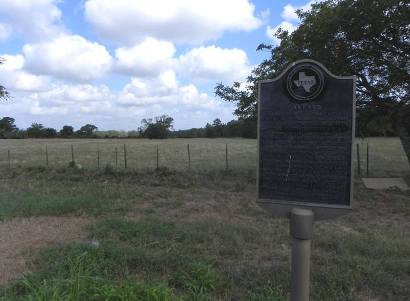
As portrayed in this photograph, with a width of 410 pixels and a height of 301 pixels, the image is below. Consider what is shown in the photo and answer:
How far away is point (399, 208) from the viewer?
34.3 ft

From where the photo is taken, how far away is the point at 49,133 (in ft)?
289

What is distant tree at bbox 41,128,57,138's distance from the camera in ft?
288

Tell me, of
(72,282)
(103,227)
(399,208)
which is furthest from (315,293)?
(399,208)

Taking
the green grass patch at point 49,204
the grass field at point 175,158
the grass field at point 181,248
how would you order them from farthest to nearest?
1. the grass field at point 175,158
2. the green grass patch at point 49,204
3. the grass field at point 181,248

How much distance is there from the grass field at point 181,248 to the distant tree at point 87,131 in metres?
79.0

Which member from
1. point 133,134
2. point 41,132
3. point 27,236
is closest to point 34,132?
point 41,132

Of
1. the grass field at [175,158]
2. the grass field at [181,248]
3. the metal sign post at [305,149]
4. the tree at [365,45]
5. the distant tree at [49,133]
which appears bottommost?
the grass field at [175,158]

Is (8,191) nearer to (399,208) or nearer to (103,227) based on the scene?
(103,227)

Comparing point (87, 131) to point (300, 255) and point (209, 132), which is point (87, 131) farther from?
point (300, 255)

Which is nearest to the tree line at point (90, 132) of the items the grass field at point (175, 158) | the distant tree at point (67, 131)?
the distant tree at point (67, 131)

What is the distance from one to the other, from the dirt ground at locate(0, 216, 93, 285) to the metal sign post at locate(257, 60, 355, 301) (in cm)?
317

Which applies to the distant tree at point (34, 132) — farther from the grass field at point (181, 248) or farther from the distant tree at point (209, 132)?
the grass field at point (181, 248)

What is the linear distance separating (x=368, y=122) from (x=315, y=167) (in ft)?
41.3

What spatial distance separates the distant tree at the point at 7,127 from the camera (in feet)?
283
